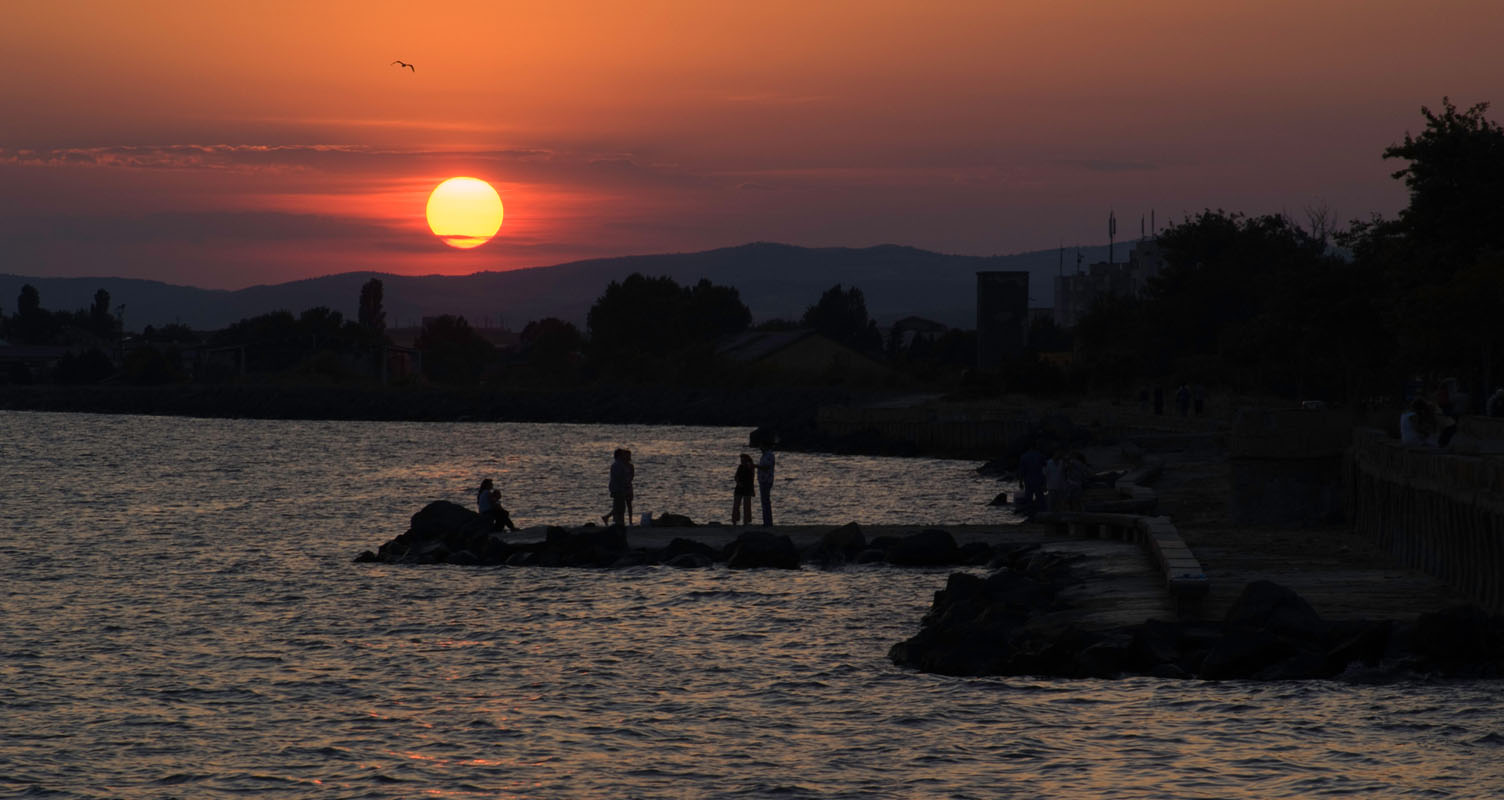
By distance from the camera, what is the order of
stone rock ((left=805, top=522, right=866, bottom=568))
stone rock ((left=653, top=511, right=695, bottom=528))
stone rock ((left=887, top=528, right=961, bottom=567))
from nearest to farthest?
stone rock ((left=887, top=528, right=961, bottom=567))
stone rock ((left=805, top=522, right=866, bottom=568))
stone rock ((left=653, top=511, right=695, bottom=528))

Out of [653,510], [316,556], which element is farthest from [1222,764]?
[653,510]

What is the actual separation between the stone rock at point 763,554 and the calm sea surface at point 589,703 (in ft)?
2.16

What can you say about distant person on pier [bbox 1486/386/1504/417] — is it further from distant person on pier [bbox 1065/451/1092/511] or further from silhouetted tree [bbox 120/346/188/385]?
silhouetted tree [bbox 120/346/188/385]

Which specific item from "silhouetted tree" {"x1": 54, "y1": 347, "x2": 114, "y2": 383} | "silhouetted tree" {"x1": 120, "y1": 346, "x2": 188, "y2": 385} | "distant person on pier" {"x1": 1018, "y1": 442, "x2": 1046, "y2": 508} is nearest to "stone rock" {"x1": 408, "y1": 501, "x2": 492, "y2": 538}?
"distant person on pier" {"x1": 1018, "y1": 442, "x2": 1046, "y2": 508}

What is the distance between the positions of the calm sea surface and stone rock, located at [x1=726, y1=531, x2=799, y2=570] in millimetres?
659

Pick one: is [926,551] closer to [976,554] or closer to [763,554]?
[976,554]

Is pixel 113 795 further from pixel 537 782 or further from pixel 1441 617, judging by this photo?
pixel 1441 617

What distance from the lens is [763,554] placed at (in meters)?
32.3

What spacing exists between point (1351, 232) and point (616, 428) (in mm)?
72319

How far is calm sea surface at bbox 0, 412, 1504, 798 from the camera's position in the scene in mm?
→ 16984

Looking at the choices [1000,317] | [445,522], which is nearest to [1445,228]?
[445,522]

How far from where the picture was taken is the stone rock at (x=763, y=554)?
3234 centimetres

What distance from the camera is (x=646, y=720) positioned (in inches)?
786

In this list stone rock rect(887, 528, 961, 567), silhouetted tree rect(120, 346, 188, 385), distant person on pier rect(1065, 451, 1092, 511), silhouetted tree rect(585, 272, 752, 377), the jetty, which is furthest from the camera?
silhouetted tree rect(120, 346, 188, 385)
